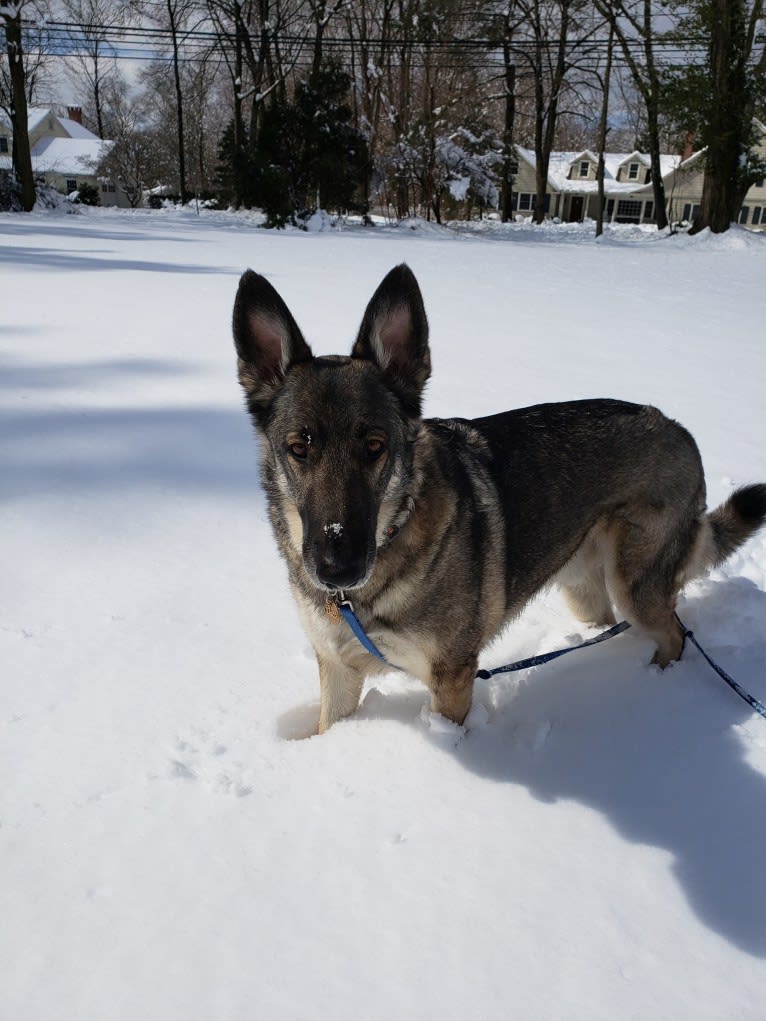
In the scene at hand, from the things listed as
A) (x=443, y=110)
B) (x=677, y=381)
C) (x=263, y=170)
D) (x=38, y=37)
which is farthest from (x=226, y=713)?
(x=38, y=37)

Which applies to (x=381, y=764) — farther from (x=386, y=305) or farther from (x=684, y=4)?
(x=684, y=4)

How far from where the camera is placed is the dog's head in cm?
210

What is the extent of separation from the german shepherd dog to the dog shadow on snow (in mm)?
196

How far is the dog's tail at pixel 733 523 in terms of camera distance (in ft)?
10.6

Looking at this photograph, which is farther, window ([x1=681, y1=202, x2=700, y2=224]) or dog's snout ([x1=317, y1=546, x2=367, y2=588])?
window ([x1=681, y1=202, x2=700, y2=224])

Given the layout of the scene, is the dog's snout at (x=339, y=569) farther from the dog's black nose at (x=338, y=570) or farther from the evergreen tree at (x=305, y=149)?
the evergreen tree at (x=305, y=149)

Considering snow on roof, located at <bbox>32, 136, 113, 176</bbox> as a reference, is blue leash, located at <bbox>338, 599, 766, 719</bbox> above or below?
below

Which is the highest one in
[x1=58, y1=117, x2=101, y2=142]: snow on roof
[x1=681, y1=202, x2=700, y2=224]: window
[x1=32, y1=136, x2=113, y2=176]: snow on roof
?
[x1=58, y1=117, x2=101, y2=142]: snow on roof

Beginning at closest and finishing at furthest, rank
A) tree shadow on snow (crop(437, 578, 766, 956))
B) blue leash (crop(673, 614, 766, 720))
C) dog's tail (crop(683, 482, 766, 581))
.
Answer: tree shadow on snow (crop(437, 578, 766, 956))
blue leash (crop(673, 614, 766, 720))
dog's tail (crop(683, 482, 766, 581))

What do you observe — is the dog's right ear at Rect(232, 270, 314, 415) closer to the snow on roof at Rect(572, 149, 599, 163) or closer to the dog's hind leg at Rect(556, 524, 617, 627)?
the dog's hind leg at Rect(556, 524, 617, 627)

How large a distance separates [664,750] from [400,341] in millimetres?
1793

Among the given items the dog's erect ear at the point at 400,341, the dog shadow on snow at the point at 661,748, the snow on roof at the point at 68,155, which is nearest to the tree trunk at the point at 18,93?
the dog's erect ear at the point at 400,341

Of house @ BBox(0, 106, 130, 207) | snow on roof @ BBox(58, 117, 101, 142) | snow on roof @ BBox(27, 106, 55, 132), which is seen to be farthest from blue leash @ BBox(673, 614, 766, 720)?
snow on roof @ BBox(58, 117, 101, 142)

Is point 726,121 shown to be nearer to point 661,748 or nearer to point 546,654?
point 546,654
